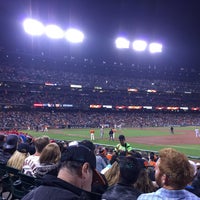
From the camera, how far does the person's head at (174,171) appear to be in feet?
9.50

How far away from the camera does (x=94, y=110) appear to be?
7488cm

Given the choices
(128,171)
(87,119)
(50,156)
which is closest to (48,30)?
(87,119)

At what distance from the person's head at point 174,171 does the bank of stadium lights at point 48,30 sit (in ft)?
192

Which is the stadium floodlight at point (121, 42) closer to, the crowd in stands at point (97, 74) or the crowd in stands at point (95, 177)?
the crowd in stands at point (97, 74)

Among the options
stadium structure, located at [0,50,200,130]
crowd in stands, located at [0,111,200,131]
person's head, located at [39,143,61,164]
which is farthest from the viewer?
stadium structure, located at [0,50,200,130]

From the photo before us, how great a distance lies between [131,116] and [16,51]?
3584 cm

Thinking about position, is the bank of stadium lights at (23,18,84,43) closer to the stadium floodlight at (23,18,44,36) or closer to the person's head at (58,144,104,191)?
the stadium floodlight at (23,18,44,36)

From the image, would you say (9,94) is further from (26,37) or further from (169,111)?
(169,111)

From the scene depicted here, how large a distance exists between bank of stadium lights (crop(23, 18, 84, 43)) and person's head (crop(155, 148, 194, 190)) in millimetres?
58519

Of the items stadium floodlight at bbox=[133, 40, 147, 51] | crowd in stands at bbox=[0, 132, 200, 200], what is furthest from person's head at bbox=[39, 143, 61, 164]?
stadium floodlight at bbox=[133, 40, 147, 51]

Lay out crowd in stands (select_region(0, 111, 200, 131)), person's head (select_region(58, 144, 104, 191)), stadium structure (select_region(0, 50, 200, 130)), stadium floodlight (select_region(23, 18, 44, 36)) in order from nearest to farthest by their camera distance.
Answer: person's head (select_region(58, 144, 104, 191)) < crowd in stands (select_region(0, 111, 200, 131)) < stadium floodlight (select_region(23, 18, 44, 36)) < stadium structure (select_region(0, 50, 200, 130))

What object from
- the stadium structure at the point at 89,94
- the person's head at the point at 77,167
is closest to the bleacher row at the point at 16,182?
the person's head at the point at 77,167

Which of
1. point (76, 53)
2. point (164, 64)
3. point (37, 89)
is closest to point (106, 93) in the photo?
point (76, 53)

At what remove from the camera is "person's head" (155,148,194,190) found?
289cm
